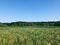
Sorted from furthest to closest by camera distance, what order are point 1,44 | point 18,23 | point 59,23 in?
point 18,23 < point 59,23 < point 1,44

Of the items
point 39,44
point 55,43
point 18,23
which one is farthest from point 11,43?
point 18,23

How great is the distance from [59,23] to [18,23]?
1439cm

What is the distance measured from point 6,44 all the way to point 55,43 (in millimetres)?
2418

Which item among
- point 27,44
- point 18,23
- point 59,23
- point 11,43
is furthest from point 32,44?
point 18,23

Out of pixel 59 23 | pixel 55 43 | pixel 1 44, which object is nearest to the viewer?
pixel 1 44

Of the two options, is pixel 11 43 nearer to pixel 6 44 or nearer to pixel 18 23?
pixel 6 44

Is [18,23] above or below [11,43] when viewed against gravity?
below

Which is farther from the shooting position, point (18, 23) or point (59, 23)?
point (18, 23)

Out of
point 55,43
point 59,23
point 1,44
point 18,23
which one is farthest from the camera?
point 18,23

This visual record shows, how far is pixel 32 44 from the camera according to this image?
816cm

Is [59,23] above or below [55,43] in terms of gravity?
below

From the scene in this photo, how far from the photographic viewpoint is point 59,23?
55.2 m

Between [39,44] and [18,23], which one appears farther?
[18,23]

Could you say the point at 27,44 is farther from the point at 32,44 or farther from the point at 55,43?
the point at 55,43
